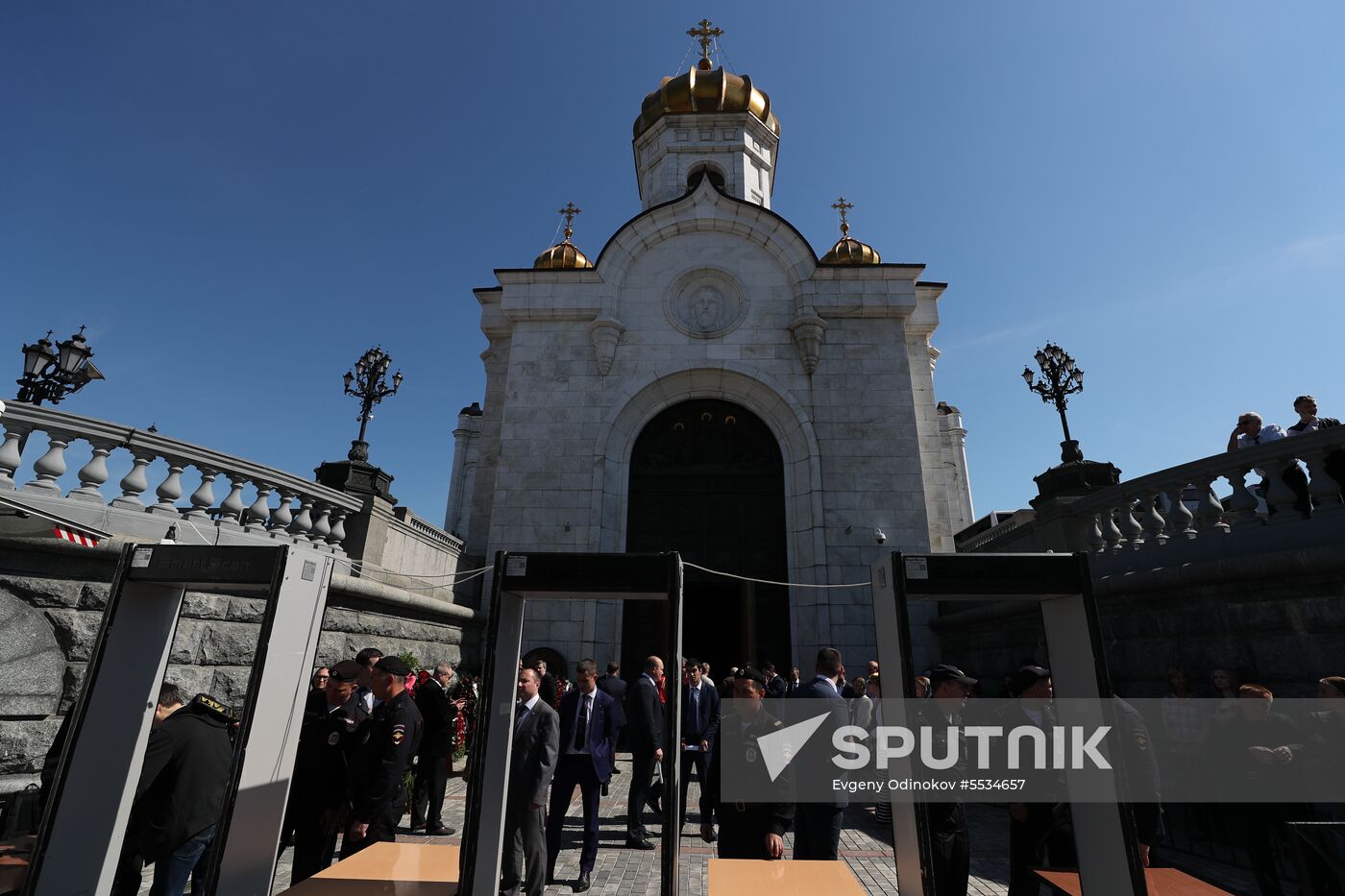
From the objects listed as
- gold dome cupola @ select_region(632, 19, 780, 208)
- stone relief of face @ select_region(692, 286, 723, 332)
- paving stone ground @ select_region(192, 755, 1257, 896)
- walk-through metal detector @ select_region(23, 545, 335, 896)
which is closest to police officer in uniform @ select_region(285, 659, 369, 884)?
paving stone ground @ select_region(192, 755, 1257, 896)

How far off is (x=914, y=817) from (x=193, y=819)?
467 cm

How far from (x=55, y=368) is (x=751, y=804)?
12692mm

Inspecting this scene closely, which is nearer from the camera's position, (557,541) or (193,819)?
(193,819)

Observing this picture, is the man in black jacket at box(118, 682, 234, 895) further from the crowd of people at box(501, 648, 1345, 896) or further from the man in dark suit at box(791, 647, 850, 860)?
the man in dark suit at box(791, 647, 850, 860)

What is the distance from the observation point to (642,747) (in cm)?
688

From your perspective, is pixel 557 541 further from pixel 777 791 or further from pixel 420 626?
pixel 777 791

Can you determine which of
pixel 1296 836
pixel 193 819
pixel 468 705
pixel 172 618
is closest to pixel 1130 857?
pixel 1296 836

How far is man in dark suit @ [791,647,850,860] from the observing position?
4.84m

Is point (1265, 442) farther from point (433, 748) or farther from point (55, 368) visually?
point (55, 368)

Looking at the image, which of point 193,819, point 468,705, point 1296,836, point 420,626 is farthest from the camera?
point 420,626

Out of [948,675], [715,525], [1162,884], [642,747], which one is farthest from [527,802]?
[715,525]

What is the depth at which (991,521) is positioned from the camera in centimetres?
1595

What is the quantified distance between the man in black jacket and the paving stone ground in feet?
4.86

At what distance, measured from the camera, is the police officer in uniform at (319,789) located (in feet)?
15.9
